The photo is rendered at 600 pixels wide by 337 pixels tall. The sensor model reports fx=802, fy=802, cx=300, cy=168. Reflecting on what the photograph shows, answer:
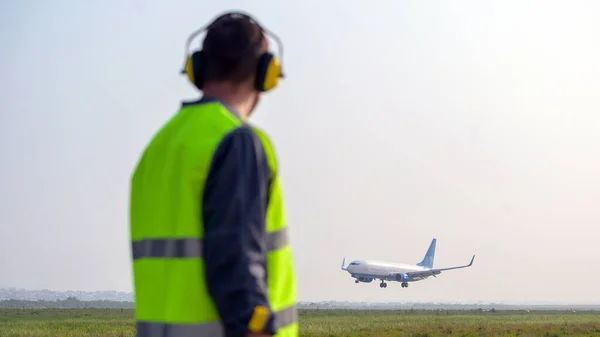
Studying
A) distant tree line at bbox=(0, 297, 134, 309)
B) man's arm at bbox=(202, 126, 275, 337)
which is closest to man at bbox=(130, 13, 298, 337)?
man's arm at bbox=(202, 126, 275, 337)

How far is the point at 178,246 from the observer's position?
2336 mm

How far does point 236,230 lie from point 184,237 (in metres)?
0.20

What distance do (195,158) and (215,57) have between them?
0.44 meters

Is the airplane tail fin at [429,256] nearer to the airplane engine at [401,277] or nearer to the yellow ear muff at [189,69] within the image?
the airplane engine at [401,277]

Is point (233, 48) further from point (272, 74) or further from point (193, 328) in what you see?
point (193, 328)

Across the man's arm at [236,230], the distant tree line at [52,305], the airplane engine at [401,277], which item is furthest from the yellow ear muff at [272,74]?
the distant tree line at [52,305]

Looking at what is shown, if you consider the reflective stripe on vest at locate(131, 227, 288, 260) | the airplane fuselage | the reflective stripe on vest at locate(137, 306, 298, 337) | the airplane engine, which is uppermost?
the reflective stripe on vest at locate(131, 227, 288, 260)

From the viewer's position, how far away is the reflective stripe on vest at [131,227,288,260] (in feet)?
7.57

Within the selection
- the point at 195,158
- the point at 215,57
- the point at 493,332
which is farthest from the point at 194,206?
the point at 493,332

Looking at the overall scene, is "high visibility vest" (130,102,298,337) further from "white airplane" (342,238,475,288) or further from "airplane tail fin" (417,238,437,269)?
"airplane tail fin" (417,238,437,269)

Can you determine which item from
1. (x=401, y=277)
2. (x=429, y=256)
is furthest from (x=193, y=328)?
(x=429, y=256)

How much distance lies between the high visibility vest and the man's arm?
0.16 feet

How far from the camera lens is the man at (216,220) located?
2205mm

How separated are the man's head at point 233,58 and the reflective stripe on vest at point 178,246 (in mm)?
498
